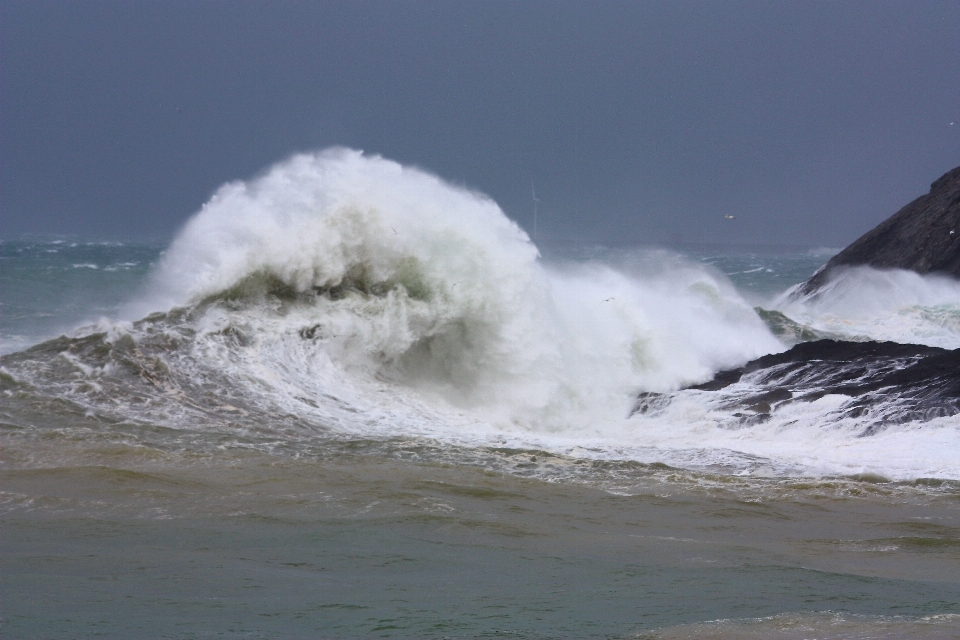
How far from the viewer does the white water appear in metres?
10.8

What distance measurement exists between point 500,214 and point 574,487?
7.45m

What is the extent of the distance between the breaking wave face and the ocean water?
0.04 metres

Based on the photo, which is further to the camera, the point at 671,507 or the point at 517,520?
the point at 671,507

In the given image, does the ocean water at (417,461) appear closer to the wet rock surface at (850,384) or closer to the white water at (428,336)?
the white water at (428,336)

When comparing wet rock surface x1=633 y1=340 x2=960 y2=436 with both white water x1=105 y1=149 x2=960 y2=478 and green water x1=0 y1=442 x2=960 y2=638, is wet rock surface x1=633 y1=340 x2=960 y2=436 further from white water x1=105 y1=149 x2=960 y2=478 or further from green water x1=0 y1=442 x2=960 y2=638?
green water x1=0 y1=442 x2=960 y2=638

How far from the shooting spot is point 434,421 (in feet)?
37.0

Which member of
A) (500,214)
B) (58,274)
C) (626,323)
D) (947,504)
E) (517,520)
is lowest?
(947,504)

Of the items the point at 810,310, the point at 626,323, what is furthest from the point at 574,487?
the point at 810,310

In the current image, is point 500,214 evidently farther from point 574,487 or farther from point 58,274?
point 58,274

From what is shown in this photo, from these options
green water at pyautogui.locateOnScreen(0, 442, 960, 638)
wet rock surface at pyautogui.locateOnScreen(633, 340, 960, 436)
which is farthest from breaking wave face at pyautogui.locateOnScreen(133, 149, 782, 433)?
green water at pyautogui.locateOnScreen(0, 442, 960, 638)

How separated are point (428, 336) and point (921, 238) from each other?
64.2 feet

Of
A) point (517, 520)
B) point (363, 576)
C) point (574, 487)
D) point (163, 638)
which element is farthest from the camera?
point (574, 487)

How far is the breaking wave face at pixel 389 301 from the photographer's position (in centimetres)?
1262

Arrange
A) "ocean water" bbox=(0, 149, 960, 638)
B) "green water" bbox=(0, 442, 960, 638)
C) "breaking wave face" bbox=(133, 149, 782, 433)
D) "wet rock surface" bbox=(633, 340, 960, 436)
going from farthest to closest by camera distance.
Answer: "breaking wave face" bbox=(133, 149, 782, 433) → "wet rock surface" bbox=(633, 340, 960, 436) → "ocean water" bbox=(0, 149, 960, 638) → "green water" bbox=(0, 442, 960, 638)
